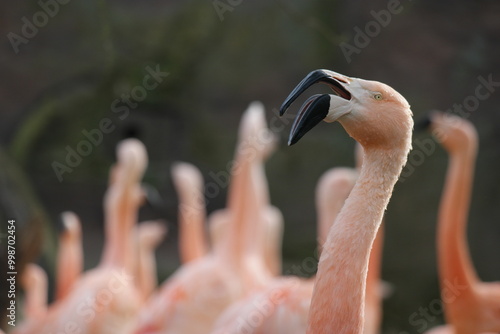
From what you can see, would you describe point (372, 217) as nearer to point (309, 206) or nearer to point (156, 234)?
point (156, 234)

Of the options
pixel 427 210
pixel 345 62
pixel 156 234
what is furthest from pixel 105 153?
pixel 427 210

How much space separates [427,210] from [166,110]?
2770mm

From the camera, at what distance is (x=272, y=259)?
244 inches

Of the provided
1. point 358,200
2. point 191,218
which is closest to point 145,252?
point 191,218

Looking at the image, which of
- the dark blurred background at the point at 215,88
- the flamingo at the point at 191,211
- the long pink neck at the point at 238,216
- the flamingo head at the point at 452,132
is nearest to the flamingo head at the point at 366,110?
the flamingo head at the point at 452,132
